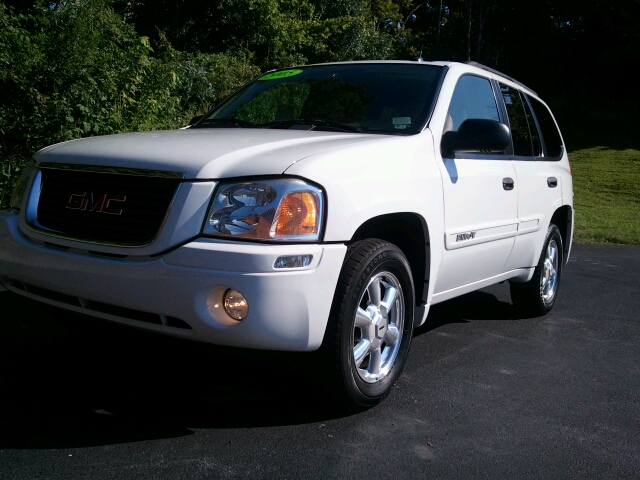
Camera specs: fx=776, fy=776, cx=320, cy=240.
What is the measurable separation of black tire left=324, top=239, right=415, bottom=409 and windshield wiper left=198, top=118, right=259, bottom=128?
1448mm

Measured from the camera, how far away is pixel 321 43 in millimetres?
24562

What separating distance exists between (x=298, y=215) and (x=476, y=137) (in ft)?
4.91

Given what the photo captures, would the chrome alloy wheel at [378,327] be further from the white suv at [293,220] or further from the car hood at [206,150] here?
the car hood at [206,150]

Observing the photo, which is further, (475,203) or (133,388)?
(475,203)

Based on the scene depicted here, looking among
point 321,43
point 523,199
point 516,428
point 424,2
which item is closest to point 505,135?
point 523,199

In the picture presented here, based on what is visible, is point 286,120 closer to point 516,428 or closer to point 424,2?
point 516,428

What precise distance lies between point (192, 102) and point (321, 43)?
395 inches

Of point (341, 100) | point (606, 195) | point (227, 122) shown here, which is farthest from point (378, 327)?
point (606, 195)

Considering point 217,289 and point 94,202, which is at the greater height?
point 94,202

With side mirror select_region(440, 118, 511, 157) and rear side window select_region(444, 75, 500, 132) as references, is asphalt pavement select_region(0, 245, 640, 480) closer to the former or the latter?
side mirror select_region(440, 118, 511, 157)

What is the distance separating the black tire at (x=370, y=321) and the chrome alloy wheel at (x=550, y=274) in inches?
98.1

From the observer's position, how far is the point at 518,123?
225 inches

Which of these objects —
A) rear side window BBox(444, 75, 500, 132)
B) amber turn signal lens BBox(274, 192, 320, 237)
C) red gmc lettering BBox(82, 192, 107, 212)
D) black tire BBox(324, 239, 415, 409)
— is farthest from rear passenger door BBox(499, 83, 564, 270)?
red gmc lettering BBox(82, 192, 107, 212)

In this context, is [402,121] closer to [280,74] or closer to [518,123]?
[280,74]
